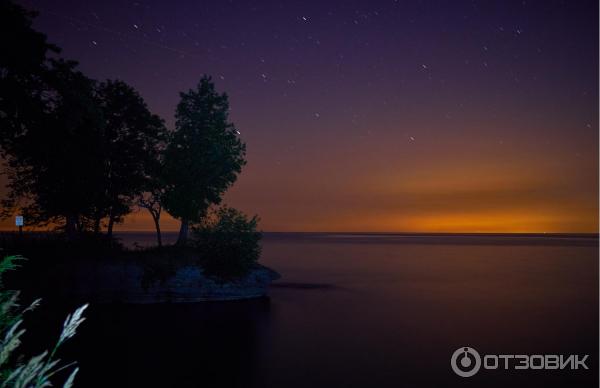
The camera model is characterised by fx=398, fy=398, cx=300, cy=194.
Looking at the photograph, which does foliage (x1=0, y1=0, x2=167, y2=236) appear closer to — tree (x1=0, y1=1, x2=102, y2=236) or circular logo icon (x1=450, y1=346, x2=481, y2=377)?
tree (x1=0, y1=1, x2=102, y2=236)

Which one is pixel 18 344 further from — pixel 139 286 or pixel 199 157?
pixel 199 157

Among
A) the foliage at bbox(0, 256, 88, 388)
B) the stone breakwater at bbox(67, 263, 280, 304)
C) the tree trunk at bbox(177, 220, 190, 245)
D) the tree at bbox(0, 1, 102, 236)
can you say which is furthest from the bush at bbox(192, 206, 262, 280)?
the foliage at bbox(0, 256, 88, 388)

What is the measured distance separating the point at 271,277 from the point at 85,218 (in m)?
17.4

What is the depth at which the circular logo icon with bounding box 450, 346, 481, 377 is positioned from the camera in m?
17.9

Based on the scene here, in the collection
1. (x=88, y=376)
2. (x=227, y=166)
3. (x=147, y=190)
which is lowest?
(x=88, y=376)

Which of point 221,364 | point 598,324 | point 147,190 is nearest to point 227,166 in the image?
point 147,190

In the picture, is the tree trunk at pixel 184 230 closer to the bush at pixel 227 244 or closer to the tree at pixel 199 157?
the tree at pixel 199 157

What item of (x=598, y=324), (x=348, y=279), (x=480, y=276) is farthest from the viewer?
(x=480, y=276)

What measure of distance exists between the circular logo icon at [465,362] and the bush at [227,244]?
51.3 feet

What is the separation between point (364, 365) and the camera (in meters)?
18.7

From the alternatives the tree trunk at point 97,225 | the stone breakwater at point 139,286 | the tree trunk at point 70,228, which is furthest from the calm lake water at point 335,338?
the tree trunk at point 97,225

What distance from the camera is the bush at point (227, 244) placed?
97.1 ft

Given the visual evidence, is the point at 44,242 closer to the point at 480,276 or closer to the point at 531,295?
the point at 531,295

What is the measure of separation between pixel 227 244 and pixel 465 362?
17.8m
